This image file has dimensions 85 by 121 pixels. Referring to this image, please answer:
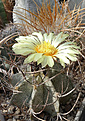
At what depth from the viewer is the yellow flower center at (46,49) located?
0.56 meters

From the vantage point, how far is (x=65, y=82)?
70 centimetres

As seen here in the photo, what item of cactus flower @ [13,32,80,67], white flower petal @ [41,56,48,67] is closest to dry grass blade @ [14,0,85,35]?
cactus flower @ [13,32,80,67]

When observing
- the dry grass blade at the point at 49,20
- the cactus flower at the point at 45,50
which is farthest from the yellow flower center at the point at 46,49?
the dry grass blade at the point at 49,20

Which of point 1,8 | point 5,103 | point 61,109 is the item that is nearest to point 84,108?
point 61,109

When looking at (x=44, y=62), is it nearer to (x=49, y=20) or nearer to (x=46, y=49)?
(x=46, y=49)

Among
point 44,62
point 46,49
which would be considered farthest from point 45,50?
Answer: point 44,62

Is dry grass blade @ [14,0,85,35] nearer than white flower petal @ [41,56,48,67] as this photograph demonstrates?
No

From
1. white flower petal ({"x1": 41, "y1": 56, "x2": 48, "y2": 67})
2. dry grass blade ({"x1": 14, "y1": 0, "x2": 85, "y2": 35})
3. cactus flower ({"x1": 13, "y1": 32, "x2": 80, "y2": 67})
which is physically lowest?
white flower petal ({"x1": 41, "y1": 56, "x2": 48, "y2": 67})

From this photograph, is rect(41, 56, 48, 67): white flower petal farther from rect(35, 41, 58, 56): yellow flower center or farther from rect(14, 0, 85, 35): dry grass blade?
rect(14, 0, 85, 35): dry grass blade

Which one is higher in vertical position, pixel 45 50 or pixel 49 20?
pixel 49 20

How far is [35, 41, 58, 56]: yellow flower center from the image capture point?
565mm

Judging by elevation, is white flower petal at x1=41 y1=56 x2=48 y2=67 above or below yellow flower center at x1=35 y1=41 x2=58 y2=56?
below

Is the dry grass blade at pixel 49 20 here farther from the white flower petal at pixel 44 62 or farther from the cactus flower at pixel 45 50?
the white flower petal at pixel 44 62

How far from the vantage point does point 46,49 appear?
578 millimetres
